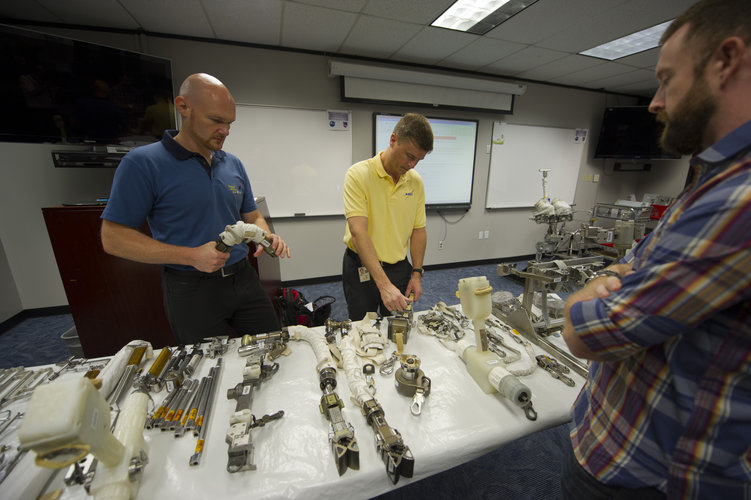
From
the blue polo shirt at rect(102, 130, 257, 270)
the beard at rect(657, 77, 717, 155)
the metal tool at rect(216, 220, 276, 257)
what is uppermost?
the beard at rect(657, 77, 717, 155)

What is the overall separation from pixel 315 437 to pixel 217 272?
3.32 feet

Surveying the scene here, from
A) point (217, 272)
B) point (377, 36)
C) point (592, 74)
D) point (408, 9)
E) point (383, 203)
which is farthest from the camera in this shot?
point (592, 74)

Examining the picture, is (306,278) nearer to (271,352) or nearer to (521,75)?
(271,352)

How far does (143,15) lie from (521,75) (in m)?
4.64

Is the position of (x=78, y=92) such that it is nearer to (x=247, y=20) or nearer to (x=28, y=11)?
(x=28, y=11)

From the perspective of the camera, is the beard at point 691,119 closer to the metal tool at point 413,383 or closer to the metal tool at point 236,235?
the metal tool at point 413,383

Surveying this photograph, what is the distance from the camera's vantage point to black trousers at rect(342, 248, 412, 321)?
187 centimetres

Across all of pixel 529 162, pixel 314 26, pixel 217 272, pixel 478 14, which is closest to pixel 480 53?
pixel 478 14

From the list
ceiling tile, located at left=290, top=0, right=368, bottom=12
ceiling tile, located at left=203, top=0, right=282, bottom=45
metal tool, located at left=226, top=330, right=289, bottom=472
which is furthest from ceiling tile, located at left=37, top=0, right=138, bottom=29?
metal tool, located at left=226, top=330, right=289, bottom=472

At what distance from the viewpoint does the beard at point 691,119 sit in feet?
1.89

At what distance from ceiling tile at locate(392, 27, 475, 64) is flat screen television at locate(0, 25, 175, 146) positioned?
253cm

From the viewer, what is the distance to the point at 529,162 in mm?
4742

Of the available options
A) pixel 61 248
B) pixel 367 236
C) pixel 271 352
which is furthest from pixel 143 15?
pixel 271 352

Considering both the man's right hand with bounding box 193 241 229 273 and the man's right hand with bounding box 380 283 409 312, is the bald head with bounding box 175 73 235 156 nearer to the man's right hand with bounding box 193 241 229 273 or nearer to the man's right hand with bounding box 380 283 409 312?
the man's right hand with bounding box 193 241 229 273
